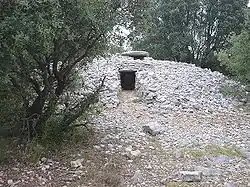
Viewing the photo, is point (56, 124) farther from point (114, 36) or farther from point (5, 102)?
point (114, 36)

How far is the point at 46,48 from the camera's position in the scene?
21.1 ft

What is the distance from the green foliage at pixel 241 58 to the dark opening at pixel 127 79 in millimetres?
3313

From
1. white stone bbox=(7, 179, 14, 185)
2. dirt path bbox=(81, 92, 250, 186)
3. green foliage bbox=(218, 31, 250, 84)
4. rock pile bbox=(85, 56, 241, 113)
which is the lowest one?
dirt path bbox=(81, 92, 250, 186)

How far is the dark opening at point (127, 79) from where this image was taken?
14.3 m

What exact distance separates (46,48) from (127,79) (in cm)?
805

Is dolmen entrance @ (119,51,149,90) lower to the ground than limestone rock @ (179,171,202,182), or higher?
higher

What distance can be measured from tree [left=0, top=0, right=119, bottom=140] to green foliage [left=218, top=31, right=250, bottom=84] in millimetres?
6974

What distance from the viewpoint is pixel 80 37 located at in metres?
7.47

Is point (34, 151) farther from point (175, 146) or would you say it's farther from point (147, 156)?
point (175, 146)

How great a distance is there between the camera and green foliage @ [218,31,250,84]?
554 inches

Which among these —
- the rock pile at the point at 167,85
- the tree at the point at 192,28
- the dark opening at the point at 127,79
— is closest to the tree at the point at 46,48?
the rock pile at the point at 167,85

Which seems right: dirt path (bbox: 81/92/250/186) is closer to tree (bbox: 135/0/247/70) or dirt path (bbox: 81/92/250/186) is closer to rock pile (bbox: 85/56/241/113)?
rock pile (bbox: 85/56/241/113)

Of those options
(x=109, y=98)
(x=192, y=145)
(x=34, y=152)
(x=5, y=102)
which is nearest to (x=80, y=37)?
(x=5, y=102)

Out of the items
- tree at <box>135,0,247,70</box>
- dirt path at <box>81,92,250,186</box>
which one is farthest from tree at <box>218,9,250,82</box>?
tree at <box>135,0,247,70</box>
